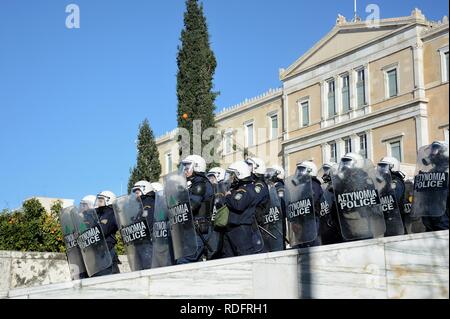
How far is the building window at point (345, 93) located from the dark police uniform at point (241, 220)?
1249 inches

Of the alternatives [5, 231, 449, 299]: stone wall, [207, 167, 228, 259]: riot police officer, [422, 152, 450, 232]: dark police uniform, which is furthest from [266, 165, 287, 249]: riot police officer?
[5, 231, 449, 299]: stone wall

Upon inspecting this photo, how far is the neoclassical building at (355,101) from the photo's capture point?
35688 millimetres

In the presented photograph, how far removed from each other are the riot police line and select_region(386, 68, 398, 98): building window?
27.4 meters

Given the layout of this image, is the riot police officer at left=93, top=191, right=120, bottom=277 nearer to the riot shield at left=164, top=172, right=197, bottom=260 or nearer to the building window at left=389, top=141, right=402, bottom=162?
the riot shield at left=164, top=172, right=197, bottom=260

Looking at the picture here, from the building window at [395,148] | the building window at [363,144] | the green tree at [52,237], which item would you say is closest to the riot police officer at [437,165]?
the green tree at [52,237]

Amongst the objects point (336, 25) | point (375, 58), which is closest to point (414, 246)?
point (375, 58)

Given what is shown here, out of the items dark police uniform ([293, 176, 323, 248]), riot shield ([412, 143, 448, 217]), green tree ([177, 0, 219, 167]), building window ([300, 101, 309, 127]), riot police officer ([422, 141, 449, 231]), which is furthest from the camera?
building window ([300, 101, 309, 127])

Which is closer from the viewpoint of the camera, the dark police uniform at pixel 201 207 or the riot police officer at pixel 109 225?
the dark police uniform at pixel 201 207

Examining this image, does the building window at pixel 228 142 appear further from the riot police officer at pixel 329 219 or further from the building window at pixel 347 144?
the riot police officer at pixel 329 219

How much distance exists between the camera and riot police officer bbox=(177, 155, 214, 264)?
9.78 meters

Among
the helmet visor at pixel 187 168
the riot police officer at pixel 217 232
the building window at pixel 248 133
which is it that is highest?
the building window at pixel 248 133

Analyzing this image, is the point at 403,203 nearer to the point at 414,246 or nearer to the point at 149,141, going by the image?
the point at 414,246

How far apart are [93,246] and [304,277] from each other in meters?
3.91

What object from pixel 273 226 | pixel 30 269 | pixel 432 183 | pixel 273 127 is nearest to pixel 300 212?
pixel 273 226
